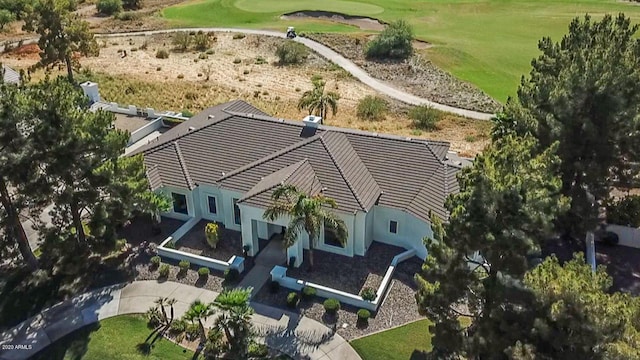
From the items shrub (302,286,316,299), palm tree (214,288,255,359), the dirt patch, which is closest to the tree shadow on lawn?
palm tree (214,288,255,359)

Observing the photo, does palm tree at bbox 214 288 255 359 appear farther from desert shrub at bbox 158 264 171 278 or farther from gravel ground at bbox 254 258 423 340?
desert shrub at bbox 158 264 171 278

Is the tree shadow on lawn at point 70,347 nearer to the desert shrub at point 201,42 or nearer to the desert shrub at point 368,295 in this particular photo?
the desert shrub at point 368,295

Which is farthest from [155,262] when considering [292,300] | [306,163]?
[306,163]

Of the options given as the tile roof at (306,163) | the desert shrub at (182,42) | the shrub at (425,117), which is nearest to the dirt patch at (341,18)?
the desert shrub at (182,42)

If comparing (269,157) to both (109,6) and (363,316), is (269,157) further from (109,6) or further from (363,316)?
(109,6)

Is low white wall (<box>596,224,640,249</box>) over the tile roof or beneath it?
beneath

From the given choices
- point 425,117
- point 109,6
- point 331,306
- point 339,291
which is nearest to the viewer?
point 331,306

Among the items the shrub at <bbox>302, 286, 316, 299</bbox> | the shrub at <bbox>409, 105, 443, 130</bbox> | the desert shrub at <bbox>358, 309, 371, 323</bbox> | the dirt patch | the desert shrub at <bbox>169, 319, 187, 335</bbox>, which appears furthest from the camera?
the dirt patch
